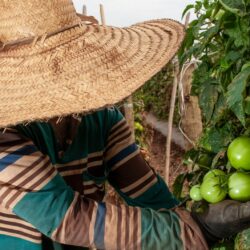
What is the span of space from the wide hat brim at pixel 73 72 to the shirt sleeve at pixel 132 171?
1.28 ft

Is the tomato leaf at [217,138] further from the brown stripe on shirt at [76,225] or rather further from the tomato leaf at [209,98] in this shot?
the brown stripe on shirt at [76,225]

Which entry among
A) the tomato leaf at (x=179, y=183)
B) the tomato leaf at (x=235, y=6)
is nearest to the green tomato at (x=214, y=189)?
the tomato leaf at (x=179, y=183)

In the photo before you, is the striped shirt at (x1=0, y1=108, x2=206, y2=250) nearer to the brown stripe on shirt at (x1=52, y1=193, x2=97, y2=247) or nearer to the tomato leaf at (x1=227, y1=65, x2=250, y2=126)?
the brown stripe on shirt at (x1=52, y1=193, x2=97, y2=247)

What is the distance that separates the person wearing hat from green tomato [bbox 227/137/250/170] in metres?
0.10

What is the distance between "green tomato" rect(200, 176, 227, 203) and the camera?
3.53ft

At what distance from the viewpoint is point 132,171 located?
5.46 feet

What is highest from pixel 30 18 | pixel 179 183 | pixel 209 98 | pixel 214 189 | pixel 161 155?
pixel 30 18

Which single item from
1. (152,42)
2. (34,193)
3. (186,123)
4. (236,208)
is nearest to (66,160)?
(34,193)

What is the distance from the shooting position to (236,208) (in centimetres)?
107

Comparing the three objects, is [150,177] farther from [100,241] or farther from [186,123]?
[186,123]

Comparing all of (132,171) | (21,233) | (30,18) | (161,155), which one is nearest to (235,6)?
(30,18)

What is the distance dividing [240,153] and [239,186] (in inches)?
2.9

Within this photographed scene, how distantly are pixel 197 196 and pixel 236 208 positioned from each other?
129 millimetres

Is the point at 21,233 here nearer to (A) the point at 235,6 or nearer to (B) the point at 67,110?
(B) the point at 67,110
